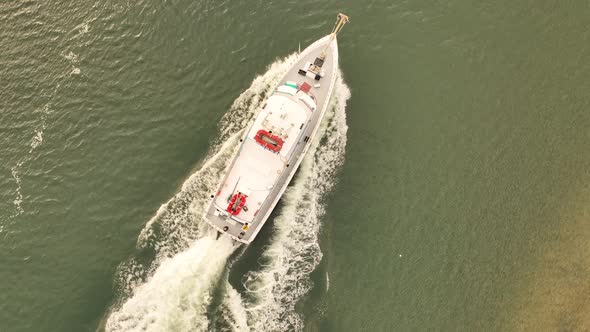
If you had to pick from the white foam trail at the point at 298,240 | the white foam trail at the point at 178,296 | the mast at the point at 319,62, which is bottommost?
the white foam trail at the point at 178,296

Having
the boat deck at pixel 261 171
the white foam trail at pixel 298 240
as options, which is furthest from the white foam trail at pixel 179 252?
the white foam trail at pixel 298 240

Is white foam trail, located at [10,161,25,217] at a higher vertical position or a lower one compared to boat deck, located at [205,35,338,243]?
lower

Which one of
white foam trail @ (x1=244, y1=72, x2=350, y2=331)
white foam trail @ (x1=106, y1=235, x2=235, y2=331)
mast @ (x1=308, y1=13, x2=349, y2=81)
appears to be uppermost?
mast @ (x1=308, y1=13, x2=349, y2=81)

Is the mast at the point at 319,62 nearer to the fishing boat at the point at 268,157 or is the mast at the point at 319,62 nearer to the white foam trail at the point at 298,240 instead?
the fishing boat at the point at 268,157

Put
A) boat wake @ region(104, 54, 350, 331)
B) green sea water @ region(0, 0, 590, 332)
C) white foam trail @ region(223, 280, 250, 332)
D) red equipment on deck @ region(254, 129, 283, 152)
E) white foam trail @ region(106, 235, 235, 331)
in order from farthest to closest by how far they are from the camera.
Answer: red equipment on deck @ region(254, 129, 283, 152), green sea water @ region(0, 0, 590, 332), white foam trail @ region(223, 280, 250, 332), boat wake @ region(104, 54, 350, 331), white foam trail @ region(106, 235, 235, 331)

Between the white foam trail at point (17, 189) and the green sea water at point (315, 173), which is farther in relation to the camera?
the white foam trail at point (17, 189)

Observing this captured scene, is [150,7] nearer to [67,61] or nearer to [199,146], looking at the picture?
[67,61]

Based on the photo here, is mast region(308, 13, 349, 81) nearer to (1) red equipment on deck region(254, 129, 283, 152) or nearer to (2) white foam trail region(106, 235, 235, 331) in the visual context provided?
(1) red equipment on deck region(254, 129, 283, 152)

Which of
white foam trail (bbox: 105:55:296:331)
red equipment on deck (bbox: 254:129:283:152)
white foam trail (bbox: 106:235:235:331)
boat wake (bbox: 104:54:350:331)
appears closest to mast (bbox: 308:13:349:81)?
white foam trail (bbox: 105:55:296:331)
